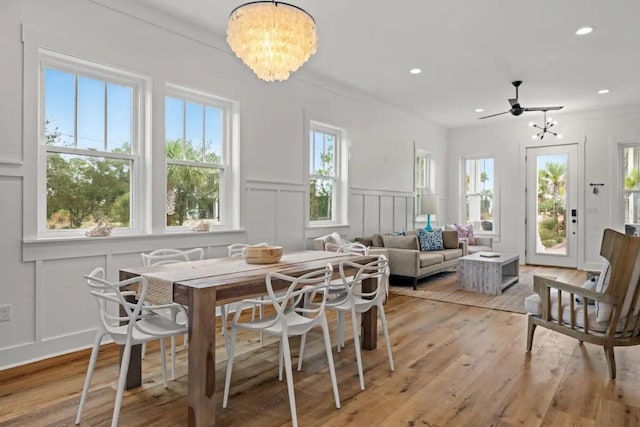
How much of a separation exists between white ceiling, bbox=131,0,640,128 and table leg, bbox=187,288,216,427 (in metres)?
2.66

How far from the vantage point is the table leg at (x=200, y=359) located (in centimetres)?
207

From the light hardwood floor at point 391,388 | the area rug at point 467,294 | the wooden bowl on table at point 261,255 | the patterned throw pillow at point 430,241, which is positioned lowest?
the light hardwood floor at point 391,388

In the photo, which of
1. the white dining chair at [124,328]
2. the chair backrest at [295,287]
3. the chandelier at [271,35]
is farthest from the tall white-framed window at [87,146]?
the chair backrest at [295,287]

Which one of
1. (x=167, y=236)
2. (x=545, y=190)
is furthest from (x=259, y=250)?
(x=545, y=190)

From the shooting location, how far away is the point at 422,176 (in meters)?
8.39

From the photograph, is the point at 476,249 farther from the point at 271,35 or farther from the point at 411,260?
the point at 271,35

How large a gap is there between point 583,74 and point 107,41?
5.61 metres

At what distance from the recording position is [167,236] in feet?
12.6

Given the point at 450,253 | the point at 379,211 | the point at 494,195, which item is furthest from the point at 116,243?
Answer: the point at 494,195

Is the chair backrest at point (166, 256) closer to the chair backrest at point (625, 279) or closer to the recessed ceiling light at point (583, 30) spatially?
the chair backrest at point (625, 279)

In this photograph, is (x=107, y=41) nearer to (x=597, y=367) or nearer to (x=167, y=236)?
(x=167, y=236)

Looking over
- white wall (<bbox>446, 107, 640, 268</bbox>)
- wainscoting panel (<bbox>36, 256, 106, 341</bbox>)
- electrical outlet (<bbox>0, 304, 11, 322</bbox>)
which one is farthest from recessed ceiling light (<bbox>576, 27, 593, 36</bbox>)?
electrical outlet (<bbox>0, 304, 11, 322</bbox>)

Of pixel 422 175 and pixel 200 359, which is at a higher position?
pixel 422 175

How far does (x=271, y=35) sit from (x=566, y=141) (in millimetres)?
7094
